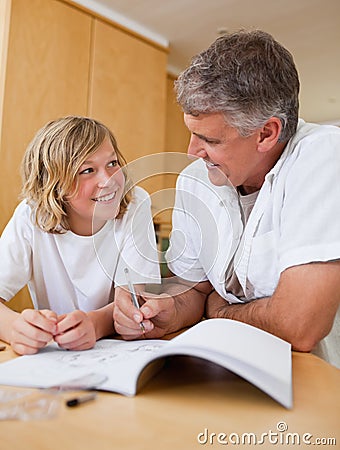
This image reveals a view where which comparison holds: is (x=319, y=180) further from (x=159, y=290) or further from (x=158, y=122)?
(x=158, y=122)

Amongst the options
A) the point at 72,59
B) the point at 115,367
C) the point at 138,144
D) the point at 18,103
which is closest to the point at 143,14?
the point at 72,59

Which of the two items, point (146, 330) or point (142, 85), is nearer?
point (146, 330)

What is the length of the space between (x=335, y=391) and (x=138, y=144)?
2.92 metres

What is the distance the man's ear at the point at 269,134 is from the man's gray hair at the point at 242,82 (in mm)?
12

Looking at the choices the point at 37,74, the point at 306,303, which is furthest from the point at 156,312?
the point at 37,74

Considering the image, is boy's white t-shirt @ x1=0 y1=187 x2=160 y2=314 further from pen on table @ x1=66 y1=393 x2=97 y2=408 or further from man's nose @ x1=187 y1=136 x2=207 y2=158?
pen on table @ x1=66 y1=393 x2=97 y2=408

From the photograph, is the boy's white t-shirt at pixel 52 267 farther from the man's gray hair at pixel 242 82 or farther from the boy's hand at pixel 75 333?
the man's gray hair at pixel 242 82

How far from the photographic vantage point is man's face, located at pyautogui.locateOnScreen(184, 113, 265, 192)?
3.33 feet

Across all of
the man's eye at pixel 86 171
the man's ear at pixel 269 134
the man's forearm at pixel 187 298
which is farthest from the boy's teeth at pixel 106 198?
the man's ear at pixel 269 134

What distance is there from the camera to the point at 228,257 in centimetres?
103

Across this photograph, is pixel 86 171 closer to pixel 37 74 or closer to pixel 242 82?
pixel 242 82

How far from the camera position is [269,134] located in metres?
1.04

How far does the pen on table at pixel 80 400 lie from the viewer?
0.51m

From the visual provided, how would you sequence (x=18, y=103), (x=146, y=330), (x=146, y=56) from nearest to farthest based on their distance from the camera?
(x=146, y=330) < (x=18, y=103) < (x=146, y=56)
